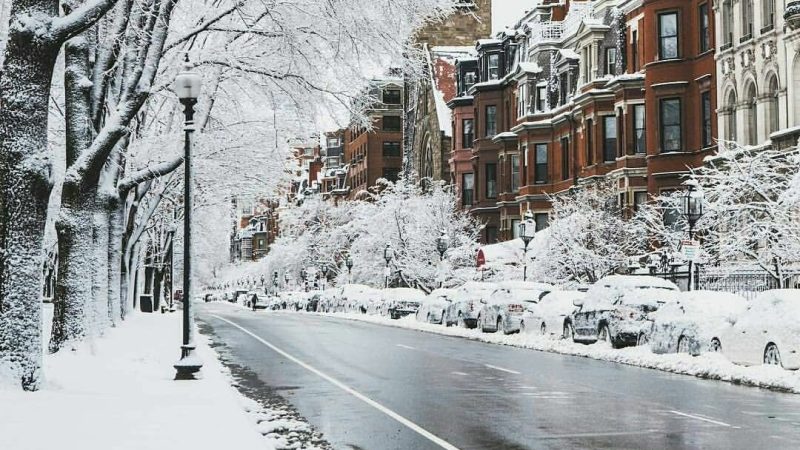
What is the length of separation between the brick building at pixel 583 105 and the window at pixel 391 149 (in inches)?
1954

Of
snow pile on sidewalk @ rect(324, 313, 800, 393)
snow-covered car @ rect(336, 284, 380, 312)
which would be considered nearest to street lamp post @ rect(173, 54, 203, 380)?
snow pile on sidewalk @ rect(324, 313, 800, 393)

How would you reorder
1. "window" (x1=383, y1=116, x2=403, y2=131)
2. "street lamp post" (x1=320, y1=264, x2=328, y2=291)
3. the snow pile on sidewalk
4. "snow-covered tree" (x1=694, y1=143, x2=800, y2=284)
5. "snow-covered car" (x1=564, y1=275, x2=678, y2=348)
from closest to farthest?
the snow pile on sidewalk → "snow-covered car" (x1=564, y1=275, x2=678, y2=348) → "snow-covered tree" (x1=694, y1=143, x2=800, y2=284) → "street lamp post" (x1=320, y1=264, x2=328, y2=291) → "window" (x1=383, y1=116, x2=403, y2=131)

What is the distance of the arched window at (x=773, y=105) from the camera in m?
36.9

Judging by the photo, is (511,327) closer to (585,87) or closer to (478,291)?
(478,291)

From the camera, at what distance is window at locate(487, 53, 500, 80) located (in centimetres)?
6962

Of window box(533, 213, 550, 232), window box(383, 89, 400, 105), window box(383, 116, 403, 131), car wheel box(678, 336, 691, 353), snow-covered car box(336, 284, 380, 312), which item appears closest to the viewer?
car wheel box(678, 336, 691, 353)

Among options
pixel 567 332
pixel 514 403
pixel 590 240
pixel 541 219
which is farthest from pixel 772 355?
pixel 541 219

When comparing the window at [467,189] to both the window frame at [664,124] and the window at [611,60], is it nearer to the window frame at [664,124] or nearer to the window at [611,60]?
the window at [611,60]

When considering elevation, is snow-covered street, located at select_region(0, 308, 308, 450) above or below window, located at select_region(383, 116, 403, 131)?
below

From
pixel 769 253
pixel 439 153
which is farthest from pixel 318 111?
pixel 439 153

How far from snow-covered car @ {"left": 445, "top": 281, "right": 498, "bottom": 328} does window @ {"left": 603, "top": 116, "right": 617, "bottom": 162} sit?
12451 mm

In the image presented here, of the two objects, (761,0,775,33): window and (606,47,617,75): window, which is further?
(606,47,617,75): window

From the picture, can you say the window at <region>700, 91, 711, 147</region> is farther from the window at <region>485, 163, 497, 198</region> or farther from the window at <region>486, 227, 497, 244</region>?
the window at <region>485, 163, 497, 198</region>

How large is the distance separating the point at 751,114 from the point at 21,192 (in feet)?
101
